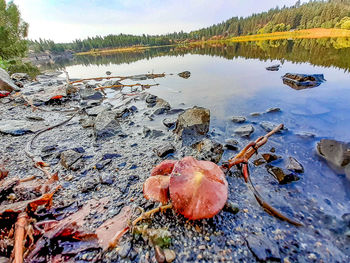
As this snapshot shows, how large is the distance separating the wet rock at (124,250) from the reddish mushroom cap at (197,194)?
555 mm

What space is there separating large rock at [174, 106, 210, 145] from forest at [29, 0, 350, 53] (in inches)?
2982

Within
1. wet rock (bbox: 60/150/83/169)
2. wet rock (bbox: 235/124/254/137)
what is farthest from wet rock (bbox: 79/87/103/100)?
wet rock (bbox: 235/124/254/137)

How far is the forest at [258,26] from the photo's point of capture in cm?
6019

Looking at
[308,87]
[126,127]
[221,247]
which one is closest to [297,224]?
[221,247]

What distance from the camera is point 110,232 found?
161 centimetres

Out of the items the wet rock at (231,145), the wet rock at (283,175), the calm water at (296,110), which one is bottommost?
the calm water at (296,110)

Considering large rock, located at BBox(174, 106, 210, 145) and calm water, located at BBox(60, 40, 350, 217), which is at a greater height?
large rock, located at BBox(174, 106, 210, 145)

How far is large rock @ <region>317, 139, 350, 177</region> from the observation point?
249cm

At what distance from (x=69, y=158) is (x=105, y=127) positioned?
46.8 inches

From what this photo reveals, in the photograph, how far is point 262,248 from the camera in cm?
144

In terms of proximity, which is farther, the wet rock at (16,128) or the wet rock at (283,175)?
the wet rock at (16,128)

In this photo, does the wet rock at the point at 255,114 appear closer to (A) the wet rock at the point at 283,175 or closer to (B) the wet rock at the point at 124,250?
(A) the wet rock at the point at 283,175

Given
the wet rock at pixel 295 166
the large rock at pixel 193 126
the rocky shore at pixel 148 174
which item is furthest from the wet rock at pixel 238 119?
the wet rock at pixel 295 166

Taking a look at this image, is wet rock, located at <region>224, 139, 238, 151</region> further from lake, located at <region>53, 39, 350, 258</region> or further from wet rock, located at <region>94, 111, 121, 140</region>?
wet rock, located at <region>94, 111, 121, 140</region>
